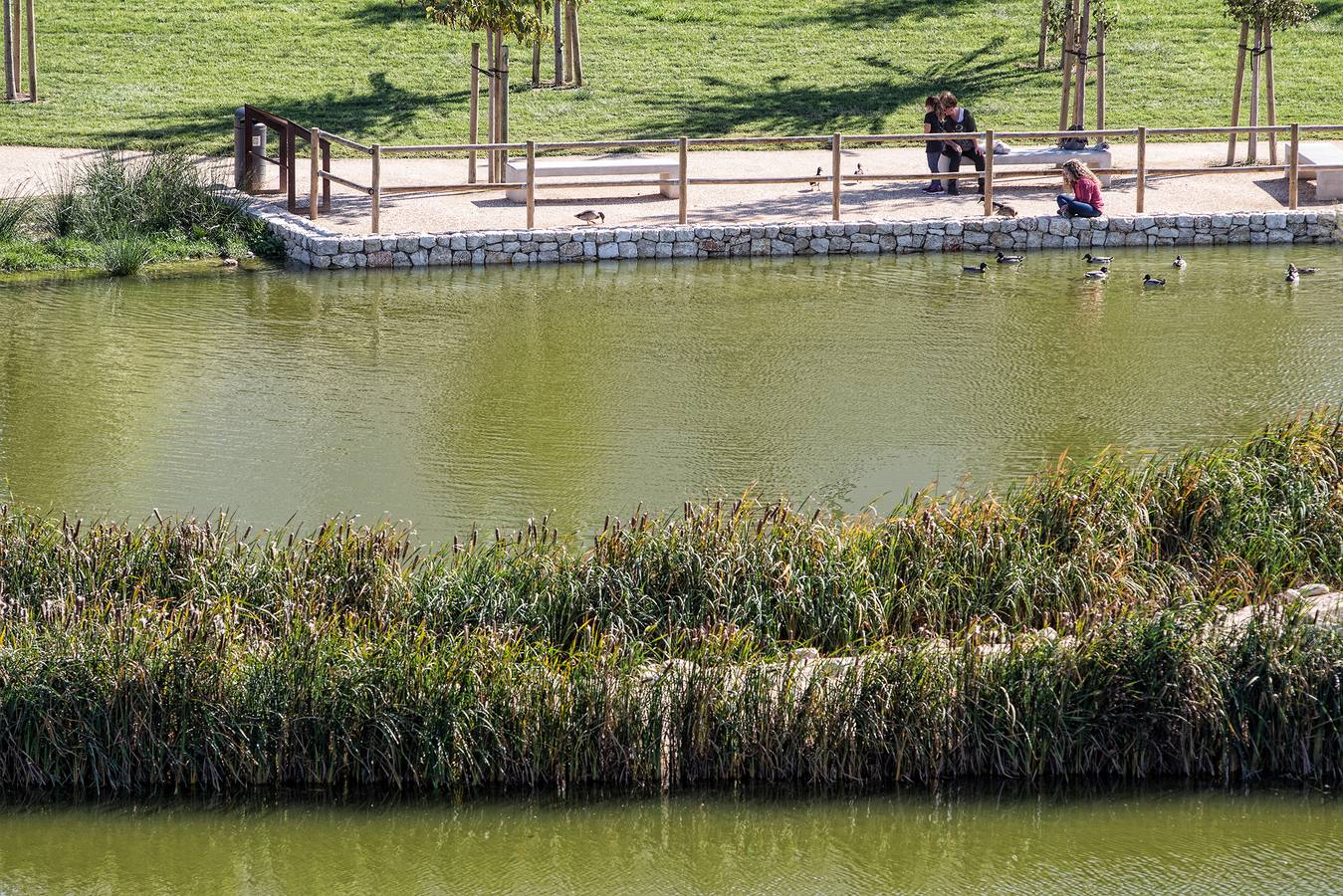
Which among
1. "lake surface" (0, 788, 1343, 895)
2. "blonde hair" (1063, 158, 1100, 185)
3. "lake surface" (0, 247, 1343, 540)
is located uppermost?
"blonde hair" (1063, 158, 1100, 185)

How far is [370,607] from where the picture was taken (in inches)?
302

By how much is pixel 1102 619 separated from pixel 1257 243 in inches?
465

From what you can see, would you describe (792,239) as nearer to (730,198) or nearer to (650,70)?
(730,198)

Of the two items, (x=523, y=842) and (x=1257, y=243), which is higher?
(x=1257, y=243)

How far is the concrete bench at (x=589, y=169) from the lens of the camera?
61.9ft

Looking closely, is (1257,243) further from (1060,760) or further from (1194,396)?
(1060,760)

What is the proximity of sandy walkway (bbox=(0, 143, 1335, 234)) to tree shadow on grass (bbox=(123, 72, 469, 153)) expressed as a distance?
1218mm

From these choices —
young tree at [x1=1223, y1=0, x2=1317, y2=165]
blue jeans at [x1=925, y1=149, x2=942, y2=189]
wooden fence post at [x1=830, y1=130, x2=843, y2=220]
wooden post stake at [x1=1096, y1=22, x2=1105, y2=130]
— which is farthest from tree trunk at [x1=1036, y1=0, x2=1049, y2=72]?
wooden fence post at [x1=830, y1=130, x2=843, y2=220]

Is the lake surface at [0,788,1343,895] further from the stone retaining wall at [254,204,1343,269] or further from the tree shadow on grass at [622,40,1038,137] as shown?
the tree shadow on grass at [622,40,1038,137]

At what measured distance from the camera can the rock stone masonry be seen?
17078mm

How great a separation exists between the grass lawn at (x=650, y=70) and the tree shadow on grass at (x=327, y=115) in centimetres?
4

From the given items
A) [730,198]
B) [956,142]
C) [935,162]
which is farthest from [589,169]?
[956,142]

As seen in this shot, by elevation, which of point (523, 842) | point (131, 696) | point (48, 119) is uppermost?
point (48, 119)

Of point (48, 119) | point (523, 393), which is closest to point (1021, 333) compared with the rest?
point (523, 393)
